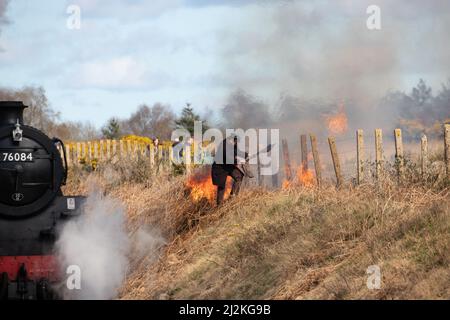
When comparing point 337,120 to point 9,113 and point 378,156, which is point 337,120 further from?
point 9,113

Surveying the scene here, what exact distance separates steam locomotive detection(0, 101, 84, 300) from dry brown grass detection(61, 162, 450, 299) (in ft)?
4.91

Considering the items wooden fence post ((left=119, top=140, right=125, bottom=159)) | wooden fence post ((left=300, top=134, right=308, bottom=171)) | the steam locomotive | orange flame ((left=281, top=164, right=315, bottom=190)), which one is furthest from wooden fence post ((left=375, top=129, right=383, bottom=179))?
wooden fence post ((left=119, top=140, right=125, bottom=159))

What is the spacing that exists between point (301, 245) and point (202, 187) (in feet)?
20.1

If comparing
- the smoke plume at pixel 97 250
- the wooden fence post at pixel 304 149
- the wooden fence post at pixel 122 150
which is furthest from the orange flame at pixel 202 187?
the wooden fence post at pixel 122 150

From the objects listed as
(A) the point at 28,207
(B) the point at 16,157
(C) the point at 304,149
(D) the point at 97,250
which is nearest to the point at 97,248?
(D) the point at 97,250

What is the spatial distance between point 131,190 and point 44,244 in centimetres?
790

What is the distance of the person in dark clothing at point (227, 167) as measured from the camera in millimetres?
17047

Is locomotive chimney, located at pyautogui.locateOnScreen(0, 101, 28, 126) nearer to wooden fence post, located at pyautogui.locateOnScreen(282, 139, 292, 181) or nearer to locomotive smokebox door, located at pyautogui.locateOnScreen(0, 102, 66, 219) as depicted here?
locomotive smokebox door, located at pyautogui.locateOnScreen(0, 102, 66, 219)

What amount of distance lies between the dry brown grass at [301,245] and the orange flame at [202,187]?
0.25 metres

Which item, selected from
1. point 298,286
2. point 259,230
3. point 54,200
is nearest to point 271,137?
point 259,230

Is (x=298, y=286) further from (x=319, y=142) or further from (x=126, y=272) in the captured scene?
(x=319, y=142)

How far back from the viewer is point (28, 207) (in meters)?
12.2
